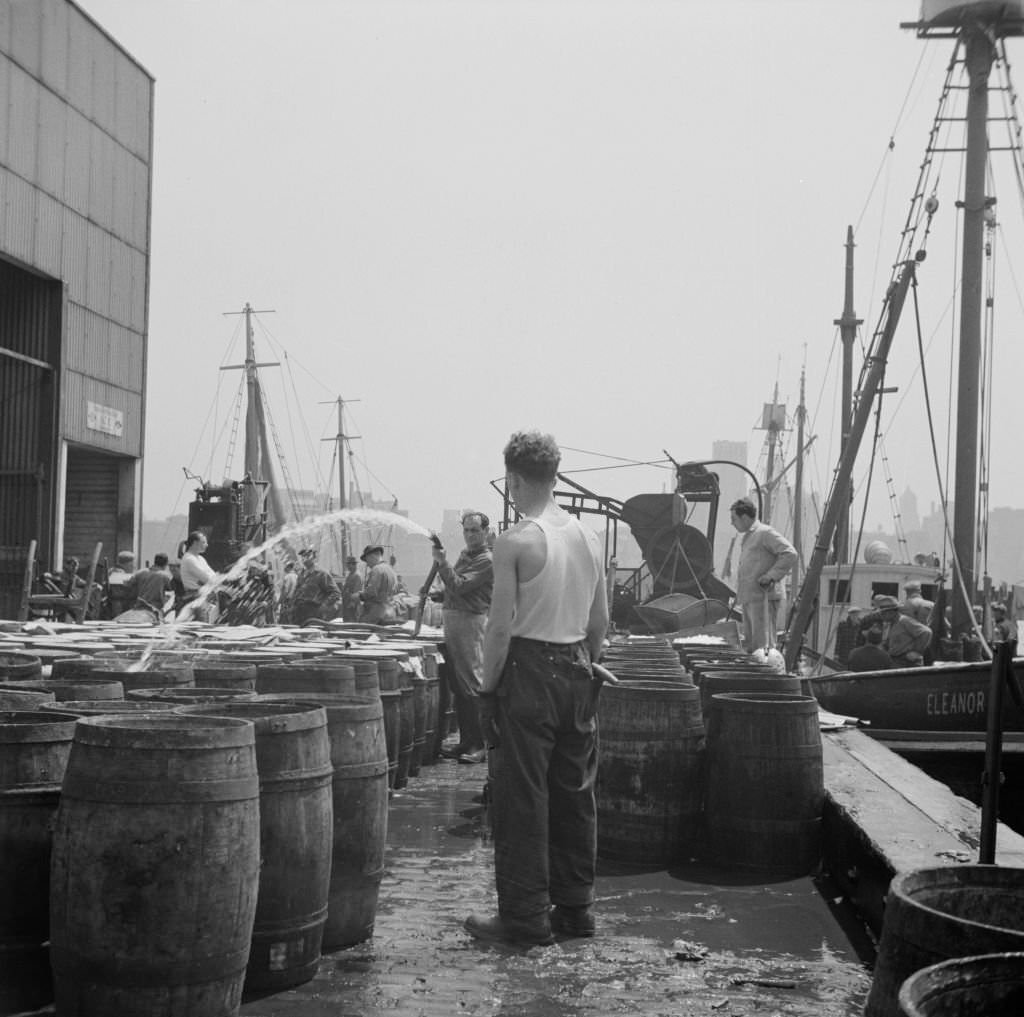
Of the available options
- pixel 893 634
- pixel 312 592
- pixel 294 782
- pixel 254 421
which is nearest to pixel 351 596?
pixel 312 592

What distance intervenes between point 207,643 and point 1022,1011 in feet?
24.8

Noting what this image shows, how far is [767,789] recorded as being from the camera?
20.7 ft

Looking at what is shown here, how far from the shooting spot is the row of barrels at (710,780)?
631 cm

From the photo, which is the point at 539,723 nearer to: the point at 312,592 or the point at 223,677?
the point at 223,677

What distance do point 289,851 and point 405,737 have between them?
437 cm

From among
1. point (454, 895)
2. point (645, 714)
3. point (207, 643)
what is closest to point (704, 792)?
point (645, 714)

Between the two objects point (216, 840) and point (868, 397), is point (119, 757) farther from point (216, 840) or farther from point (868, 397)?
point (868, 397)

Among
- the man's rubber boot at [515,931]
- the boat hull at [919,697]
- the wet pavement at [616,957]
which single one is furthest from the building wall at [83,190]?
the man's rubber boot at [515,931]

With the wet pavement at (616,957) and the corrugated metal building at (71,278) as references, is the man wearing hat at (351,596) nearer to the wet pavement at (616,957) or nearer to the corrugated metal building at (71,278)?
the corrugated metal building at (71,278)

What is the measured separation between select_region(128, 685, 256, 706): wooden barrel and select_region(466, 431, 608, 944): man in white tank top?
3.32 ft

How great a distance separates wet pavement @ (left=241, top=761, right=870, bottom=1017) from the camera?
4.23 metres

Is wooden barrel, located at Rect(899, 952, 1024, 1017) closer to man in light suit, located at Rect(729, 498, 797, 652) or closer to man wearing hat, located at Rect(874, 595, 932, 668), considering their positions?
man in light suit, located at Rect(729, 498, 797, 652)

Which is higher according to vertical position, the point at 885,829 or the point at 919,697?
the point at 919,697

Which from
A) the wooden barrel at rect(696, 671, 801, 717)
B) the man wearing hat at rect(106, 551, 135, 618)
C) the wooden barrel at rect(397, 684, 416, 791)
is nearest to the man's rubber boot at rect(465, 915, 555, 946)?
the wooden barrel at rect(696, 671, 801, 717)
